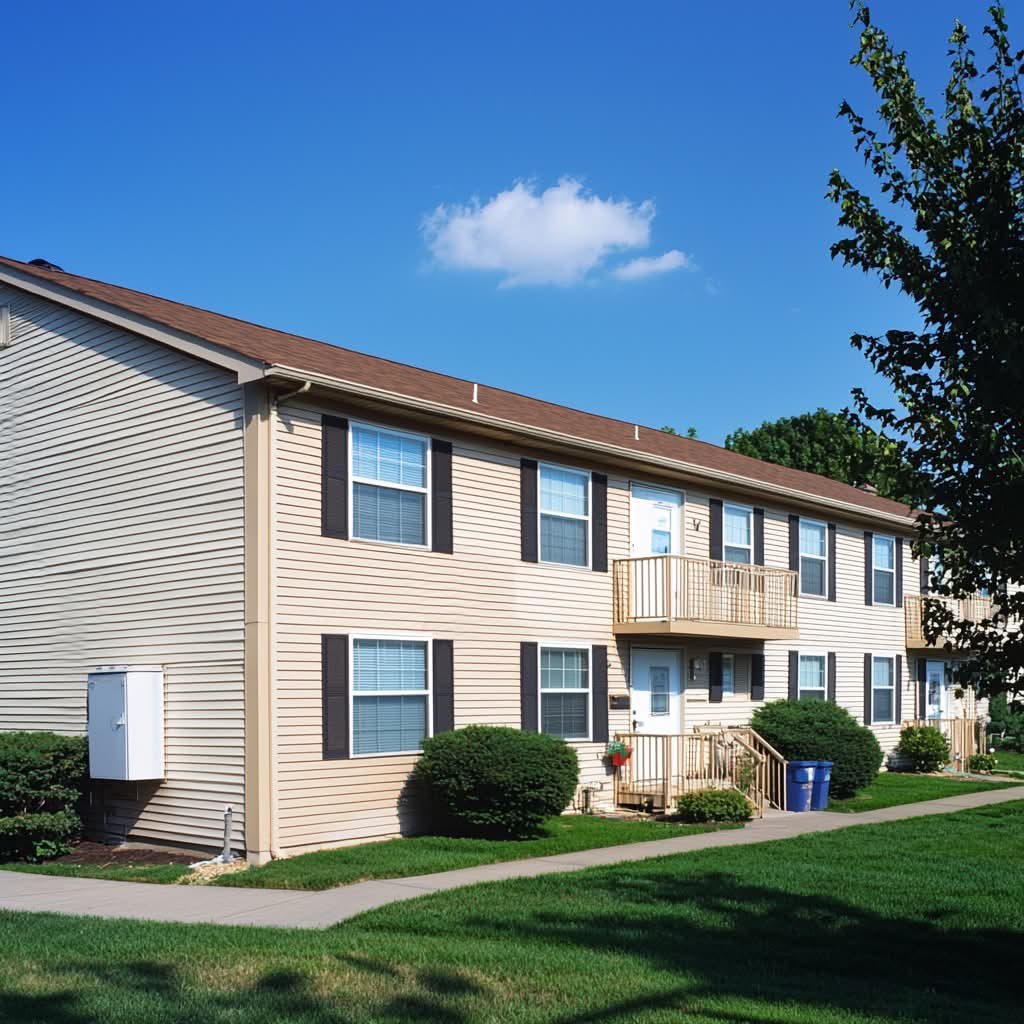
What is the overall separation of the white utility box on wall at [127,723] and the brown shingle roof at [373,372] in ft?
12.9

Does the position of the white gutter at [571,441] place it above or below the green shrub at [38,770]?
above

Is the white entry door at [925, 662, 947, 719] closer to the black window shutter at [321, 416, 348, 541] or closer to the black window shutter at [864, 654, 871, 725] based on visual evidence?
the black window shutter at [864, 654, 871, 725]

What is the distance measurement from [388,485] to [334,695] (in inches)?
103

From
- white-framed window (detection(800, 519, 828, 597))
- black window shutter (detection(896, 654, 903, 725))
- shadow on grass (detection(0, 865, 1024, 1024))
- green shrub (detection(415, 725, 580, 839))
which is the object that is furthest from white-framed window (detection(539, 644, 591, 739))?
black window shutter (detection(896, 654, 903, 725))

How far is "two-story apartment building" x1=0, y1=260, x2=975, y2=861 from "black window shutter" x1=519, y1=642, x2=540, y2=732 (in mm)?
42

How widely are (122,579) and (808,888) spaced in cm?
877

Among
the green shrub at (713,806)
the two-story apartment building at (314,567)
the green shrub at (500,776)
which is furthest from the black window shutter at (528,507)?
the green shrub at (713,806)

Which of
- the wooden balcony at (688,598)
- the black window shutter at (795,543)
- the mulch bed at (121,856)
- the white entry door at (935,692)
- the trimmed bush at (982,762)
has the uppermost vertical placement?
the black window shutter at (795,543)

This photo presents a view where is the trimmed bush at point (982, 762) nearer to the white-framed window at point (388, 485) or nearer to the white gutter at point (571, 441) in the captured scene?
the white gutter at point (571, 441)

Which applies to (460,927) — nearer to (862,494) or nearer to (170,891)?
(170,891)

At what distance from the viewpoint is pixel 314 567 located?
14.3m

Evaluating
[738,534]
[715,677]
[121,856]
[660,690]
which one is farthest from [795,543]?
[121,856]

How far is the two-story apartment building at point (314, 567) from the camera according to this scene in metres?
14.0

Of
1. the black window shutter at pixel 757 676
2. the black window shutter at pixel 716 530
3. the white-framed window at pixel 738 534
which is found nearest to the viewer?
the black window shutter at pixel 716 530
